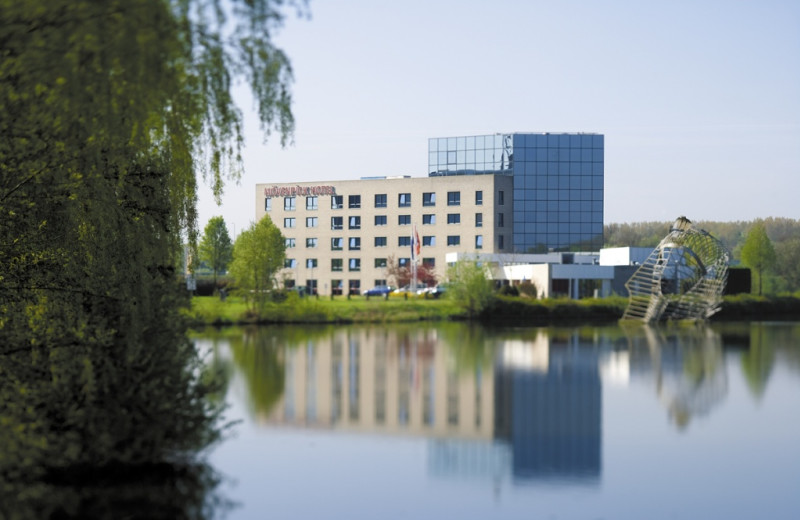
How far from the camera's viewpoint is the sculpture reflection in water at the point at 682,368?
25.4 metres

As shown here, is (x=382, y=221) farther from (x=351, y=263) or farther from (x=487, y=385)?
(x=487, y=385)

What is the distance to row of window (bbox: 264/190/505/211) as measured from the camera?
9938 centimetres

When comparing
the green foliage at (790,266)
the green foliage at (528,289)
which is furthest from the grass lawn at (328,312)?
the green foliage at (790,266)

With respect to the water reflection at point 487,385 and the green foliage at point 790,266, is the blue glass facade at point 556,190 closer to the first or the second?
the green foliage at point 790,266

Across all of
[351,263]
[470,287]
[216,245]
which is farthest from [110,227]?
[351,263]

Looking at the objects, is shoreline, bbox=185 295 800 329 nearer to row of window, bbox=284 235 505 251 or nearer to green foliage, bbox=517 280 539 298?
green foliage, bbox=517 280 539 298

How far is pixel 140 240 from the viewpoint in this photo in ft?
49.4

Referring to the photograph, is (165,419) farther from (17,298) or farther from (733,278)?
(733,278)

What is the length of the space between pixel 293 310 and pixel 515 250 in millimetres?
45760

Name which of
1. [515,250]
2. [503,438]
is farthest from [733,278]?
[503,438]

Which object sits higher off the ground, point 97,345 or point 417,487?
point 97,345

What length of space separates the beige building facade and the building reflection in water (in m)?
51.5

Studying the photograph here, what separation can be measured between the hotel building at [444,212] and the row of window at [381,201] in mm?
98

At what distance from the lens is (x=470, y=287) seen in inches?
2515
